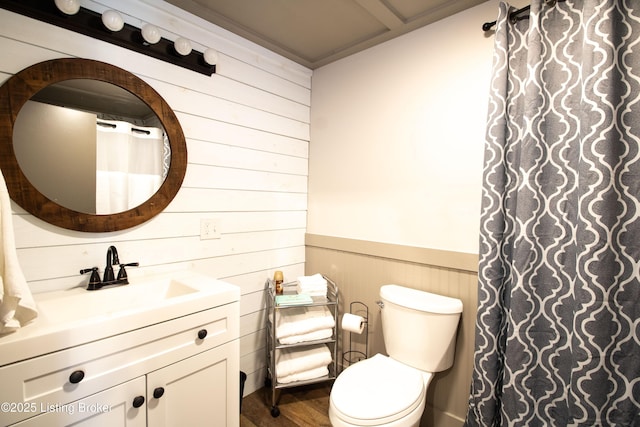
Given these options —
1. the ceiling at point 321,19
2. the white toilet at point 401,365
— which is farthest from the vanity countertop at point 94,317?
the ceiling at point 321,19

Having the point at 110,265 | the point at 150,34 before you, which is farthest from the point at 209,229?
the point at 150,34

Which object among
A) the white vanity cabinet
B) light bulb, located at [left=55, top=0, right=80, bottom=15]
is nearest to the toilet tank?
the white vanity cabinet

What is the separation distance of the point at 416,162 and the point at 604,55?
0.89 m

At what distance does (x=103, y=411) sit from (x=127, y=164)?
1.06 meters

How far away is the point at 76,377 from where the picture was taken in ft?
3.04

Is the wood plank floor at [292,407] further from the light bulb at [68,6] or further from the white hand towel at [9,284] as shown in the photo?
the light bulb at [68,6]

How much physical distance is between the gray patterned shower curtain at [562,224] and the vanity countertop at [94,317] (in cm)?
130

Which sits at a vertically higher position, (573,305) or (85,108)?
(85,108)

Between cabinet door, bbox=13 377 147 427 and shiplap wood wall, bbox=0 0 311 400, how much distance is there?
586mm

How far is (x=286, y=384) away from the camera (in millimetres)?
1869

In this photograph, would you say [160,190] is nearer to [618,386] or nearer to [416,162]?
[416,162]

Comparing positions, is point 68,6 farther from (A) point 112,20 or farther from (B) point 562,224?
(B) point 562,224

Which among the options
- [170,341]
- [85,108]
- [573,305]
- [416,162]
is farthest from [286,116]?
[573,305]

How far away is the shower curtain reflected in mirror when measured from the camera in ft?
4.63
